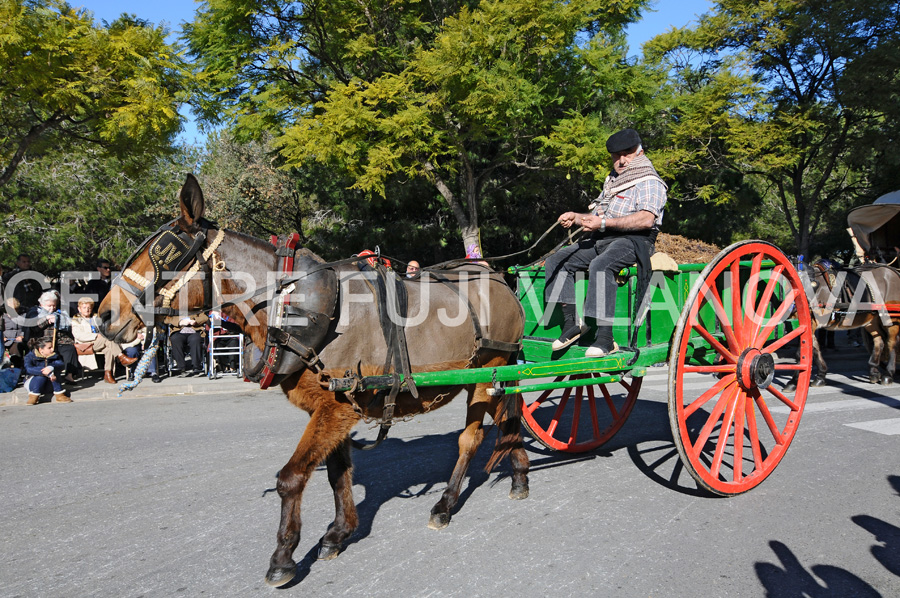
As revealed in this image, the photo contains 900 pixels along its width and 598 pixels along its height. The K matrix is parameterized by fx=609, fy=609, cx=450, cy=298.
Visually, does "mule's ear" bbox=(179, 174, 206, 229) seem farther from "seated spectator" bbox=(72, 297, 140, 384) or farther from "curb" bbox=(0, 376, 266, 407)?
"seated spectator" bbox=(72, 297, 140, 384)

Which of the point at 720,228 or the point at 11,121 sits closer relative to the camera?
the point at 11,121

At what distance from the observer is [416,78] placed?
41.1ft

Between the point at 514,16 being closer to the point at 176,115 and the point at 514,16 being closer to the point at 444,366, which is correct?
the point at 176,115

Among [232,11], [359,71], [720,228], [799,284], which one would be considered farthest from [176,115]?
[720,228]

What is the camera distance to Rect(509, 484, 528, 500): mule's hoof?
4664mm

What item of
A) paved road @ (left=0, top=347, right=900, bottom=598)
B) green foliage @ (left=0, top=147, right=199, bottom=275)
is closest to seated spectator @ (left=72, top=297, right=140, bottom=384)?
paved road @ (left=0, top=347, right=900, bottom=598)

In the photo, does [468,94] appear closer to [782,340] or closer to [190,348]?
[190,348]

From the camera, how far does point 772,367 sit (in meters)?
4.86

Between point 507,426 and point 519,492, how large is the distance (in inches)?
19.8

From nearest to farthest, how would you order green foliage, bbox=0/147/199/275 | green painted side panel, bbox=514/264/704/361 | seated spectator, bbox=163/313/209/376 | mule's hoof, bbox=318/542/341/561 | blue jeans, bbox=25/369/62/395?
mule's hoof, bbox=318/542/341/561, green painted side panel, bbox=514/264/704/361, blue jeans, bbox=25/369/62/395, seated spectator, bbox=163/313/209/376, green foliage, bbox=0/147/199/275

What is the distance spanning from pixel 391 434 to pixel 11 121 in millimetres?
10815

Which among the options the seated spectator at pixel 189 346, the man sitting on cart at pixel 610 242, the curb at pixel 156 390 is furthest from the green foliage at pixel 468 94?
the man sitting on cart at pixel 610 242

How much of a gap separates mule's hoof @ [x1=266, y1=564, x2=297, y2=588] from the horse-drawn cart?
4.15 feet

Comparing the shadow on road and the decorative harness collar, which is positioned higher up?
the decorative harness collar
